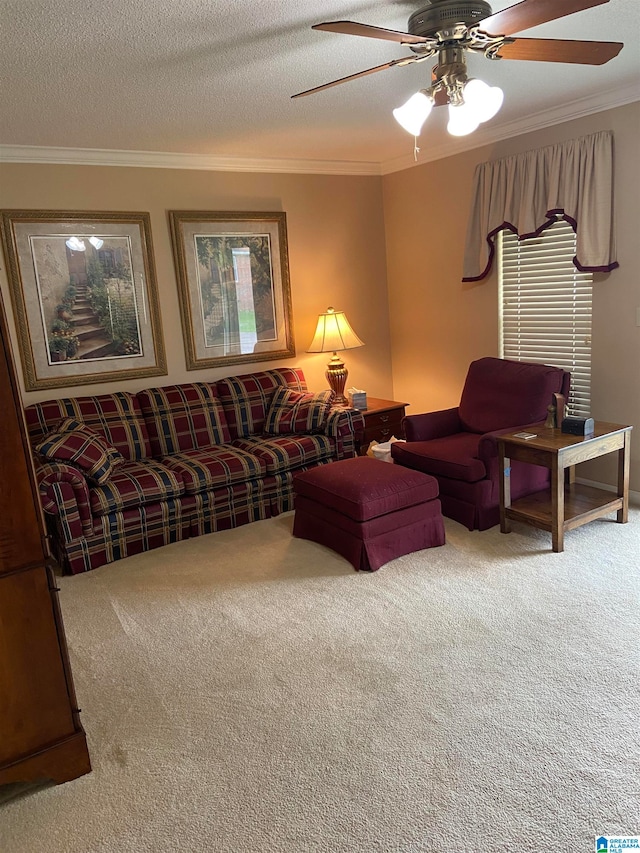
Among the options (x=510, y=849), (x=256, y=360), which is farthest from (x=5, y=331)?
(x=256, y=360)

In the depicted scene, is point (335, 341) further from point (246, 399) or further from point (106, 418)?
point (106, 418)

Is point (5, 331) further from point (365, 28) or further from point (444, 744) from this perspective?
point (444, 744)

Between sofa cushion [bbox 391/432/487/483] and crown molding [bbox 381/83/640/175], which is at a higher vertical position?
crown molding [bbox 381/83/640/175]

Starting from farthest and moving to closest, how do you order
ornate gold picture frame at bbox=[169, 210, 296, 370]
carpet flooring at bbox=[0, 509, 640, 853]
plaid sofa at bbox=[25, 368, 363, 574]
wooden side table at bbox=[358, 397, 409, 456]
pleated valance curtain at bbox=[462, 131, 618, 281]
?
wooden side table at bbox=[358, 397, 409, 456] → ornate gold picture frame at bbox=[169, 210, 296, 370] → pleated valance curtain at bbox=[462, 131, 618, 281] → plaid sofa at bbox=[25, 368, 363, 574] → carpet flooring at bbox=[0, 509, 640, 853]

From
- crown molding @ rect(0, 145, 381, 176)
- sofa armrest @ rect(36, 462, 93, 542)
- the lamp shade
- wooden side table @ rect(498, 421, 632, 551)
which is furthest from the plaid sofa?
crown molding @ rect(0, 145, 381, 176)

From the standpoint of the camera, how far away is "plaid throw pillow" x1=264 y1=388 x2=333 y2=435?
15.6 feet

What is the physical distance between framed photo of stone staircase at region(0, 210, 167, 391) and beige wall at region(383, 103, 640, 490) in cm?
229

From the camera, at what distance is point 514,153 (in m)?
4.51

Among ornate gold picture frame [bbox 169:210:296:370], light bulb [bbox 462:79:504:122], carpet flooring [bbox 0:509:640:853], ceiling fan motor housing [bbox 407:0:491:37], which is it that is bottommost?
carpet flooring [bbox 0:509:640:853]

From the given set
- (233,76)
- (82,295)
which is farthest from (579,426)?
(82,295)

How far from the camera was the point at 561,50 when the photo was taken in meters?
2.31

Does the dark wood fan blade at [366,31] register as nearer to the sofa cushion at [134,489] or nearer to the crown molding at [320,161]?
the crown molding at [320,161]

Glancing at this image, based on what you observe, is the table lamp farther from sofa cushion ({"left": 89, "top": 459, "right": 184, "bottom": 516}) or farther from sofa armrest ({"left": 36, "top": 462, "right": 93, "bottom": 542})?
sofa armrest ({"left": 36, "top": 462, "right": 93, "bottom": 542})

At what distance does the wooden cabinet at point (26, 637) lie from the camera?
196 cm
